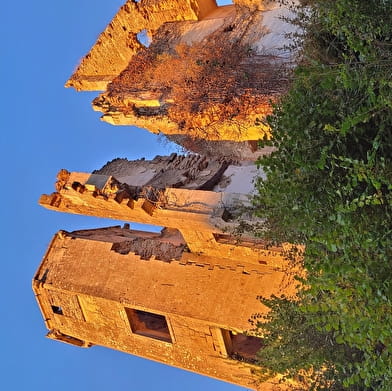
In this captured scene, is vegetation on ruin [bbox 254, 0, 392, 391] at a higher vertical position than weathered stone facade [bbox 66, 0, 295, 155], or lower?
lower

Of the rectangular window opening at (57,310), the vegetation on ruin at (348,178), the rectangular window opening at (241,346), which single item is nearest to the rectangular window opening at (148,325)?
the rectangular window opening at (241,346)

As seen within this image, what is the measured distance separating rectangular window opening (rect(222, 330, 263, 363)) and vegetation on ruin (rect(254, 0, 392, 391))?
5.18m

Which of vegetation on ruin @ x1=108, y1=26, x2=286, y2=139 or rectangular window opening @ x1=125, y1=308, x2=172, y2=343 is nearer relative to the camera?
vegetation on ruin @ x1=108, y1=26, x2=286, y2=139

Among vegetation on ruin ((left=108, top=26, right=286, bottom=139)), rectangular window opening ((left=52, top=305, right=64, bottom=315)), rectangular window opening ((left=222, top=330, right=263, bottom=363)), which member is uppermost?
vegetation on ruin ((left=108, top=26, right=286, bottom=139))

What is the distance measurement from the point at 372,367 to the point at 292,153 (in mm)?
2561

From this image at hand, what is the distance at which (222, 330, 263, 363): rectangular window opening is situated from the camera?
11.5 metres

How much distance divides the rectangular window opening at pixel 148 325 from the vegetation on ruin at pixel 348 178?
22.3 ft

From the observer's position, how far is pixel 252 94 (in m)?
10.2

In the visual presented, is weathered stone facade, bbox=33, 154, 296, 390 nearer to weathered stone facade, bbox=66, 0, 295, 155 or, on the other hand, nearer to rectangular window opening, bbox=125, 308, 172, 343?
rectangular window opening, bbox=125, 308, 172, 343

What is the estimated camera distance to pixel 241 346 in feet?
39.3

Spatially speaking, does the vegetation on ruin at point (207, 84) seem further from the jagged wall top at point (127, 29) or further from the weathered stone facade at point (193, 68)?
the jagged wall top at point (127, 29)

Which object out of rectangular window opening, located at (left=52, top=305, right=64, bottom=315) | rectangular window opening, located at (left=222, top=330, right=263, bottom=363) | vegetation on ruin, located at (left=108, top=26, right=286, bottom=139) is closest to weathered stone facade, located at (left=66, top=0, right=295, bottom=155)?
vegetation on ruin, located at (left=108, top=26, right=286, bottom=139)

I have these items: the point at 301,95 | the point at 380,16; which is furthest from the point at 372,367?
the point at 380,16

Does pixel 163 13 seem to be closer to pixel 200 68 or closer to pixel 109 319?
pixel 200 68
